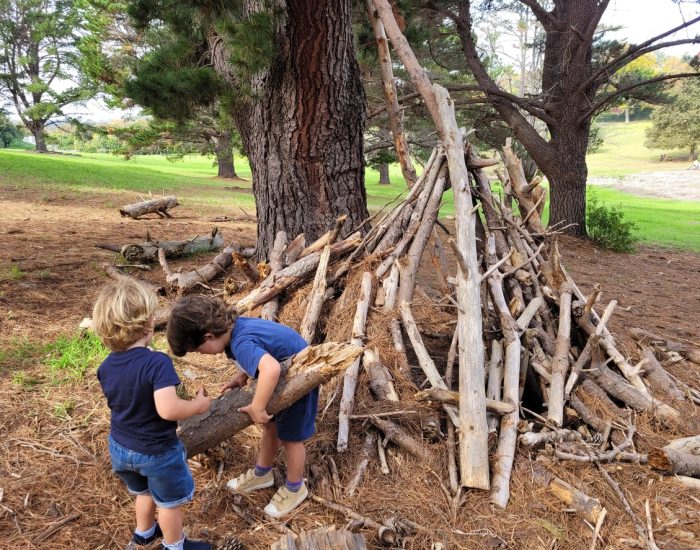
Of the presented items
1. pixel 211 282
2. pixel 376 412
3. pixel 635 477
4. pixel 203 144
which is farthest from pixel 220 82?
pixel 203 144

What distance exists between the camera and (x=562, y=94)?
10.8m

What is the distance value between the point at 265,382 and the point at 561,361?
7.11 feet

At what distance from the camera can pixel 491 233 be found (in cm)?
424

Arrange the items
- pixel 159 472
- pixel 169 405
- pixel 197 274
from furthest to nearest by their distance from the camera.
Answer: pixel 197 274, pixel 159 472, pixel 169 405

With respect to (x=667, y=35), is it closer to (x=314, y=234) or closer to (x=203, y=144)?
(x=314, y=234)

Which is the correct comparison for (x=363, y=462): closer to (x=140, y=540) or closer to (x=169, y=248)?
(x=140, y=540)

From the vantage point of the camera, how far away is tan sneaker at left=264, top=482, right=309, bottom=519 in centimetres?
237

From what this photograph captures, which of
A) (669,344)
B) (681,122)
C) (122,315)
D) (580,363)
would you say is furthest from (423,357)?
(681,122)

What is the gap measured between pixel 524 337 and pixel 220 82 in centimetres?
353

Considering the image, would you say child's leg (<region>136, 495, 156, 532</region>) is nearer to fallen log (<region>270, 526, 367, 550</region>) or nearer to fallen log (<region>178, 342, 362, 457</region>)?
fallen log (<region>178, 342, 362, 457</region>)

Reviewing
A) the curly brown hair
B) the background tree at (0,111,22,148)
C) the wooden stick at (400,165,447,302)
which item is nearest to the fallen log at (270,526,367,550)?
the curly brown hair

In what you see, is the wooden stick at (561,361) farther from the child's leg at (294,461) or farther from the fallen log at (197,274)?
the fallen log at (197,274)

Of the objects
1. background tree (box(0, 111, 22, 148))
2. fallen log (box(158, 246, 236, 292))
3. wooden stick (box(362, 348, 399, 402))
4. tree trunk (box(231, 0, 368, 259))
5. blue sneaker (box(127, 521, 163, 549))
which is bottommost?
blue sneaker (box(127, 521, 163, 549))

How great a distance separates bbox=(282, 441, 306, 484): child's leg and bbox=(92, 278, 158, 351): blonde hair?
3.08 ft
